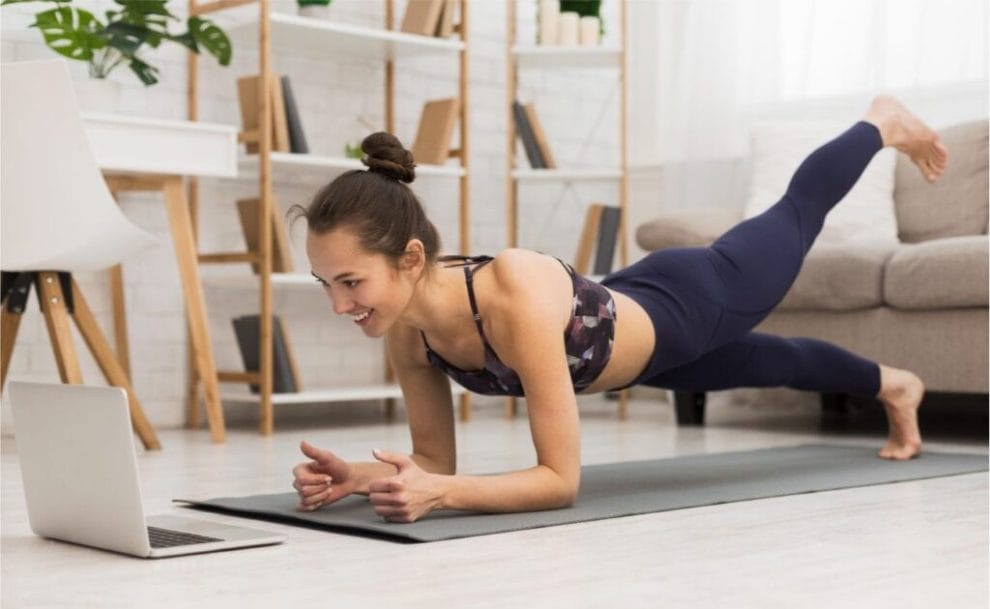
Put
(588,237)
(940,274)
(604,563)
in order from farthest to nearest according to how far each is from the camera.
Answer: (588,237) < (940,274) < (604,563)

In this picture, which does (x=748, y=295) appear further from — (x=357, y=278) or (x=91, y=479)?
(x=91, y=479)

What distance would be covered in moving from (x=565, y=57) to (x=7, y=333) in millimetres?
2178

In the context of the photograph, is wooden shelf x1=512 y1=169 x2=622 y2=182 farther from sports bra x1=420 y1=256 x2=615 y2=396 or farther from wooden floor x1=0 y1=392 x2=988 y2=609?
sports bra x1=420 y1=256 x2=615 y2=396

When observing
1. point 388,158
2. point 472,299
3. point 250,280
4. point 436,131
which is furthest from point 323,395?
point 388,158

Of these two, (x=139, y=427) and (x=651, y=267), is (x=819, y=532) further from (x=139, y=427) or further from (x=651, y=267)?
(x=139, y=427)

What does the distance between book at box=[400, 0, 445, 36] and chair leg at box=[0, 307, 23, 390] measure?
1.63m

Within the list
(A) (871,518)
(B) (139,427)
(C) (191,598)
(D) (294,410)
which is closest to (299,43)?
(D) (294,410)

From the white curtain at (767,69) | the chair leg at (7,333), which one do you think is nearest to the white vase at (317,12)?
the white curtain at (767,69)

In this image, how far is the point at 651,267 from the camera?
259cm

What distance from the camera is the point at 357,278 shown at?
195cm

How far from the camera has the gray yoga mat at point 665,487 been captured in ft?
6.64

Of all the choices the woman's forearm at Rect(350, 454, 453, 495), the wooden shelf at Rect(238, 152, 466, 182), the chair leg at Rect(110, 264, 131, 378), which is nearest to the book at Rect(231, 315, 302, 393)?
the chair leg at Rect(110, 264, 131, 378)

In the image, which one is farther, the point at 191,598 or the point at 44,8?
the point at 44,8

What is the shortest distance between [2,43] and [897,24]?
8.90 feet
